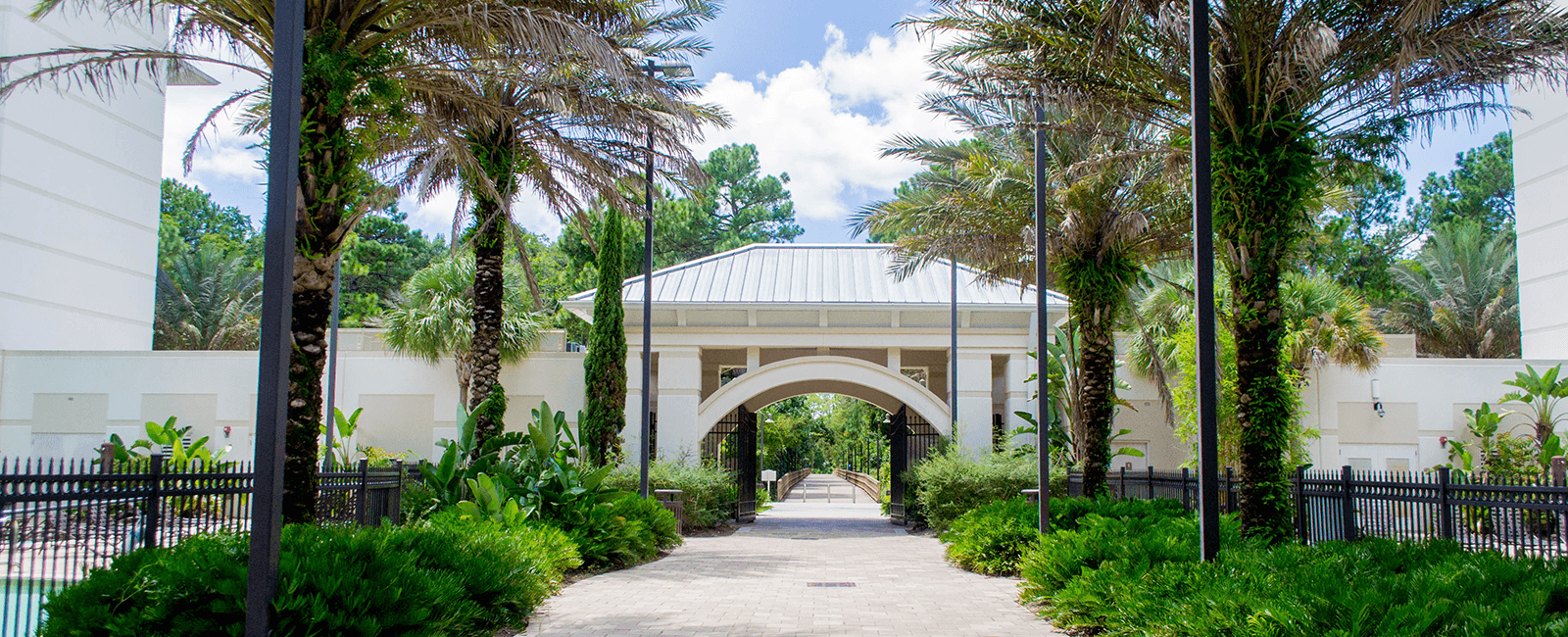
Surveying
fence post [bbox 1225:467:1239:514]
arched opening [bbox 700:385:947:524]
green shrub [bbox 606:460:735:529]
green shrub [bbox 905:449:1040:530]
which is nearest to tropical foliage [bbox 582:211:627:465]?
green shrub [bbox 606:460:735:529]

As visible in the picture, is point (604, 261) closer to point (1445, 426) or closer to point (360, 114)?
point (360, 114)

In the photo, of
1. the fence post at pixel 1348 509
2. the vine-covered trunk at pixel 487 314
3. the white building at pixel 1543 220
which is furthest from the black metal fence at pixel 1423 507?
the white building at pixel 1543 220

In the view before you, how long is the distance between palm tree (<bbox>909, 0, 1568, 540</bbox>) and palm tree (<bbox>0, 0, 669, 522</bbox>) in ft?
20.2

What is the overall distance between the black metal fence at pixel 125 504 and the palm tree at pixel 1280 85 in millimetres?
9355

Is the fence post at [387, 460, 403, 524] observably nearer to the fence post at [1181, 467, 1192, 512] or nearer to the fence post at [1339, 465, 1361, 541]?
the fence post at [1181, 467, 1192, 512]

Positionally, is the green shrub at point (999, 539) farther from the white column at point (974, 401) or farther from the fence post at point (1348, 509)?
the white column at point (974, 401)

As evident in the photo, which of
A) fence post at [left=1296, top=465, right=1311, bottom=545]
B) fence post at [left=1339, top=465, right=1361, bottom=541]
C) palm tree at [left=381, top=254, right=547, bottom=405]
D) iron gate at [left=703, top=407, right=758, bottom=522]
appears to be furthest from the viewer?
iron gate at [left=703, top=407, right=758, bottom=522]

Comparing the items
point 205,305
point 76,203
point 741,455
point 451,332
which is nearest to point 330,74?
→ point 451,332

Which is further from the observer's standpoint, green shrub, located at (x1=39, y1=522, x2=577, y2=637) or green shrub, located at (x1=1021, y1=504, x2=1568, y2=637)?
green shrub, located at (x1=39, y1=522, x2=577, y2=637)

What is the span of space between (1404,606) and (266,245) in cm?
713

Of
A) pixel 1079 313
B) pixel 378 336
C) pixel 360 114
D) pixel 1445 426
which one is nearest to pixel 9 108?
pixel 378 336

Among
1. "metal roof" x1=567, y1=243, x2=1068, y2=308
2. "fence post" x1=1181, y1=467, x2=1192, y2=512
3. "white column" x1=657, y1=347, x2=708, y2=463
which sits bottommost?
"fence post" x1=1181, y1=467, x2=1192, y2=512

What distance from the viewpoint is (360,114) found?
10.7 meters

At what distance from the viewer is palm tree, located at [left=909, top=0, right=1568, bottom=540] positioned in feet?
33.4
